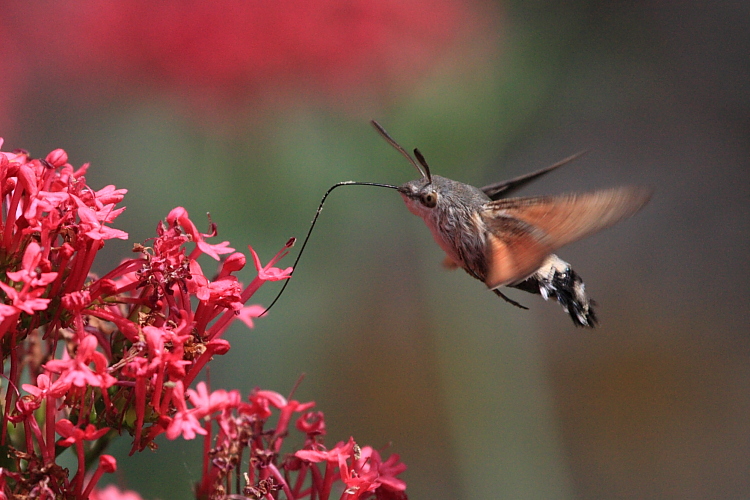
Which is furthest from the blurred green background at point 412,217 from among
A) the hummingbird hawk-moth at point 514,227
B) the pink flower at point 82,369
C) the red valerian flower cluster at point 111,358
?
the hummingbird hawk-moth at point 514,227

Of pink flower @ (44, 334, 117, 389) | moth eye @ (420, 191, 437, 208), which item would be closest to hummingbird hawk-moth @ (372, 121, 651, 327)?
moth eye @ (420, 191, 437, 208)

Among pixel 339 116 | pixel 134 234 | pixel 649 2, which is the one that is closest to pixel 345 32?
pixel 339 116

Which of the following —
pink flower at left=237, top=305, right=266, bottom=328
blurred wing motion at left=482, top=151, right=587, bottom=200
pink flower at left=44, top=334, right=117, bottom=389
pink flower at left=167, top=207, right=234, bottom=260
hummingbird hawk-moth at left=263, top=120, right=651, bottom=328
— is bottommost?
pink flower at left=44, top=334, right=117, bottom=389

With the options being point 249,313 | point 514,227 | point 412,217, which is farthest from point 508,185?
point 412,217

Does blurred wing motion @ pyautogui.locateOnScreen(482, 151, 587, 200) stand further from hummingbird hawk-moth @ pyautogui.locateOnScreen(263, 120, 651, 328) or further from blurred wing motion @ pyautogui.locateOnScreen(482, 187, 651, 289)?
blurred wing motion @ pyautogui.locateOnScreen(482, 187, 651, 289)

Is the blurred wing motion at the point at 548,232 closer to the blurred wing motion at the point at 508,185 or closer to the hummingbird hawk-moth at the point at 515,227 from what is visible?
the hummingbird hawk-moth at the point at 515,227

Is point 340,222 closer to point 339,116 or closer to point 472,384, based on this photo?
point 339,116

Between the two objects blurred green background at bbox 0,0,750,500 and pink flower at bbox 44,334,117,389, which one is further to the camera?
blurred green background at bbox 0,0,750,500

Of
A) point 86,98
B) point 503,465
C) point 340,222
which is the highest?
point 86,98
